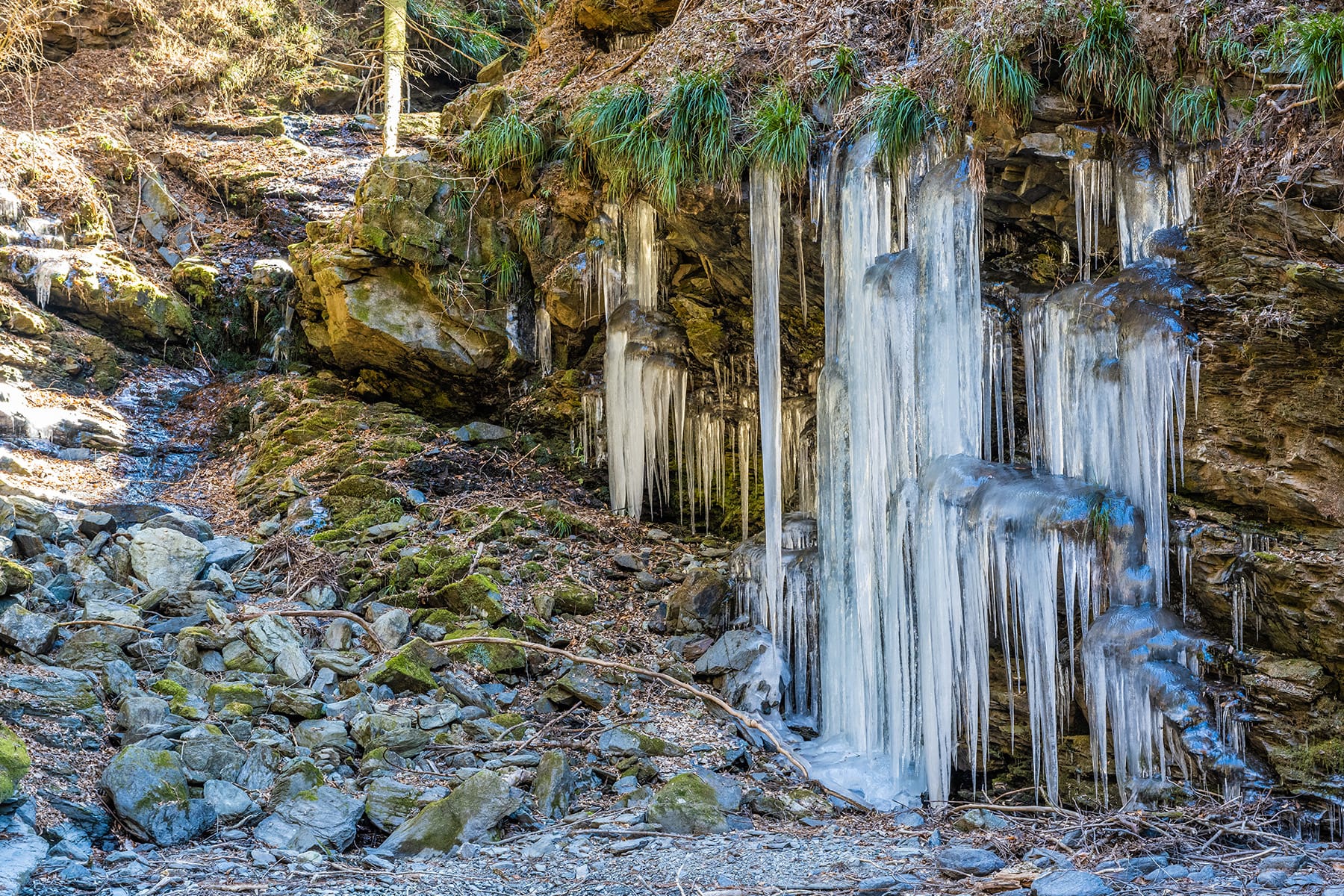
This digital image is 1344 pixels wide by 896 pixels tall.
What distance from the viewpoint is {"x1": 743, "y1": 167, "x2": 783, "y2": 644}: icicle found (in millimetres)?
7238

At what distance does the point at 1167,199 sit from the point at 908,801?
3.83 meters

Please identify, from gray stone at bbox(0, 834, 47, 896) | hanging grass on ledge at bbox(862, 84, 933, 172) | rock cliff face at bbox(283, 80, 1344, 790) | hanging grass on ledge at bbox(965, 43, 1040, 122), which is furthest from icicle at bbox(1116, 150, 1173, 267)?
gray stone at bbox(0, 834, 47, 896)

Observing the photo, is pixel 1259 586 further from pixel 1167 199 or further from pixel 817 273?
pixel 817 273

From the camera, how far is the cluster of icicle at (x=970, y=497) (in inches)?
216

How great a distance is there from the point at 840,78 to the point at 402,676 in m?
5.20

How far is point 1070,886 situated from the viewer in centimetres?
349

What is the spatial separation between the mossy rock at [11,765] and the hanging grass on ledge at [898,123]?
19.0 ft

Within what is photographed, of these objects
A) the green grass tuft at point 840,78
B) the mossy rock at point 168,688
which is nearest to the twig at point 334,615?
the mossy rock at point 168,688

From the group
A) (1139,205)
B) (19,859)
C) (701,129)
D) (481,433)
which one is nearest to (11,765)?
(19,859)

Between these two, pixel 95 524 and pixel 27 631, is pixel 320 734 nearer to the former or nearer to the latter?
pixel 27 631

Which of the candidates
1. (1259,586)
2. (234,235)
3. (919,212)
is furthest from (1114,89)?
(234,235)

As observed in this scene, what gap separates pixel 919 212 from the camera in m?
6.44

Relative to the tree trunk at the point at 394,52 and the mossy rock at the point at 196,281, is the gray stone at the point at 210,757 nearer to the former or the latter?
the mossy rock at the point at 196,281

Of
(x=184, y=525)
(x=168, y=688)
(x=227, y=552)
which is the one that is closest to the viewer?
(x=168, y=688)
